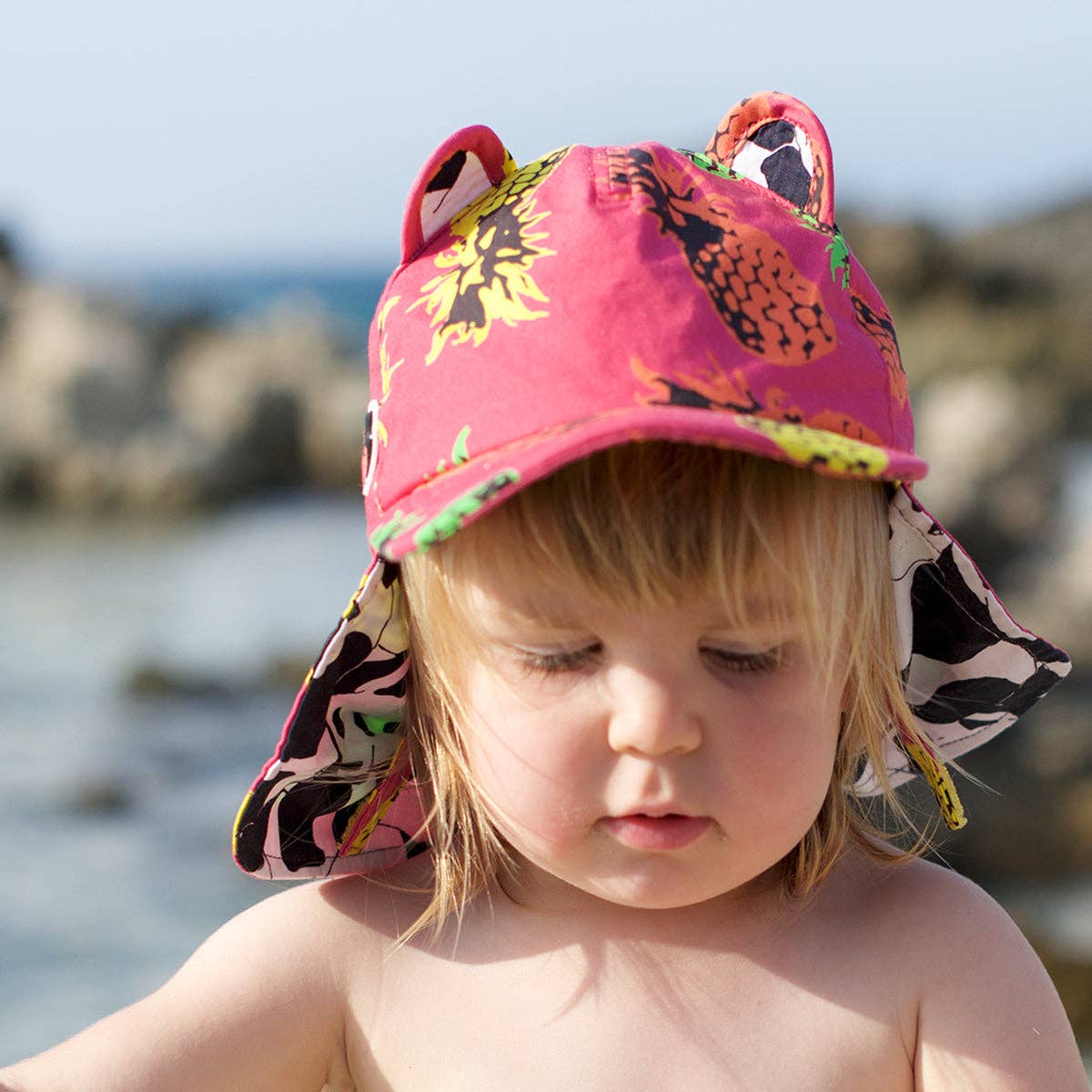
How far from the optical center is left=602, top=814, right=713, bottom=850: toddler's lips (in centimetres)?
102

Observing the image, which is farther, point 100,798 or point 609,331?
point 100,798

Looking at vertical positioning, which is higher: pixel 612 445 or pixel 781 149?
pixel 781 149

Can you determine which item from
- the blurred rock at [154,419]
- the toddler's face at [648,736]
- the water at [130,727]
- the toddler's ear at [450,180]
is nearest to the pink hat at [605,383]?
the toddler's ear at [450,180]

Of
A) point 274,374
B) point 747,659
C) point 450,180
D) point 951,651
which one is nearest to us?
point 747,659

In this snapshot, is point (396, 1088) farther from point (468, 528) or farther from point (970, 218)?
point (970, 218)

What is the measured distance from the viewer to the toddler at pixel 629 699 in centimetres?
98

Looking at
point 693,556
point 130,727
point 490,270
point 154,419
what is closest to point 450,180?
point 490,270

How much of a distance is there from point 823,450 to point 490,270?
276 millimetres

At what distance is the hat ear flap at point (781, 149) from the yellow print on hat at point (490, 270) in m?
0.19

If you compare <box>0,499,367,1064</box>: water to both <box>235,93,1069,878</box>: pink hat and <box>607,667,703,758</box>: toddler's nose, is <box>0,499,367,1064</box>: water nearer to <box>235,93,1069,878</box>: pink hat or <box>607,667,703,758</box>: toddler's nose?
<box>235,93,1069,878</box>: pink hat

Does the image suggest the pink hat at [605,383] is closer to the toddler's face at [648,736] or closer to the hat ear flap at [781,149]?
the hat ear flap at [781,149]

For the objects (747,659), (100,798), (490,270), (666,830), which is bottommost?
(100,798)

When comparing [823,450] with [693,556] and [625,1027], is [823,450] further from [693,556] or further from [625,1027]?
[625,1027]

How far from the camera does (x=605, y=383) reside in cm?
96
